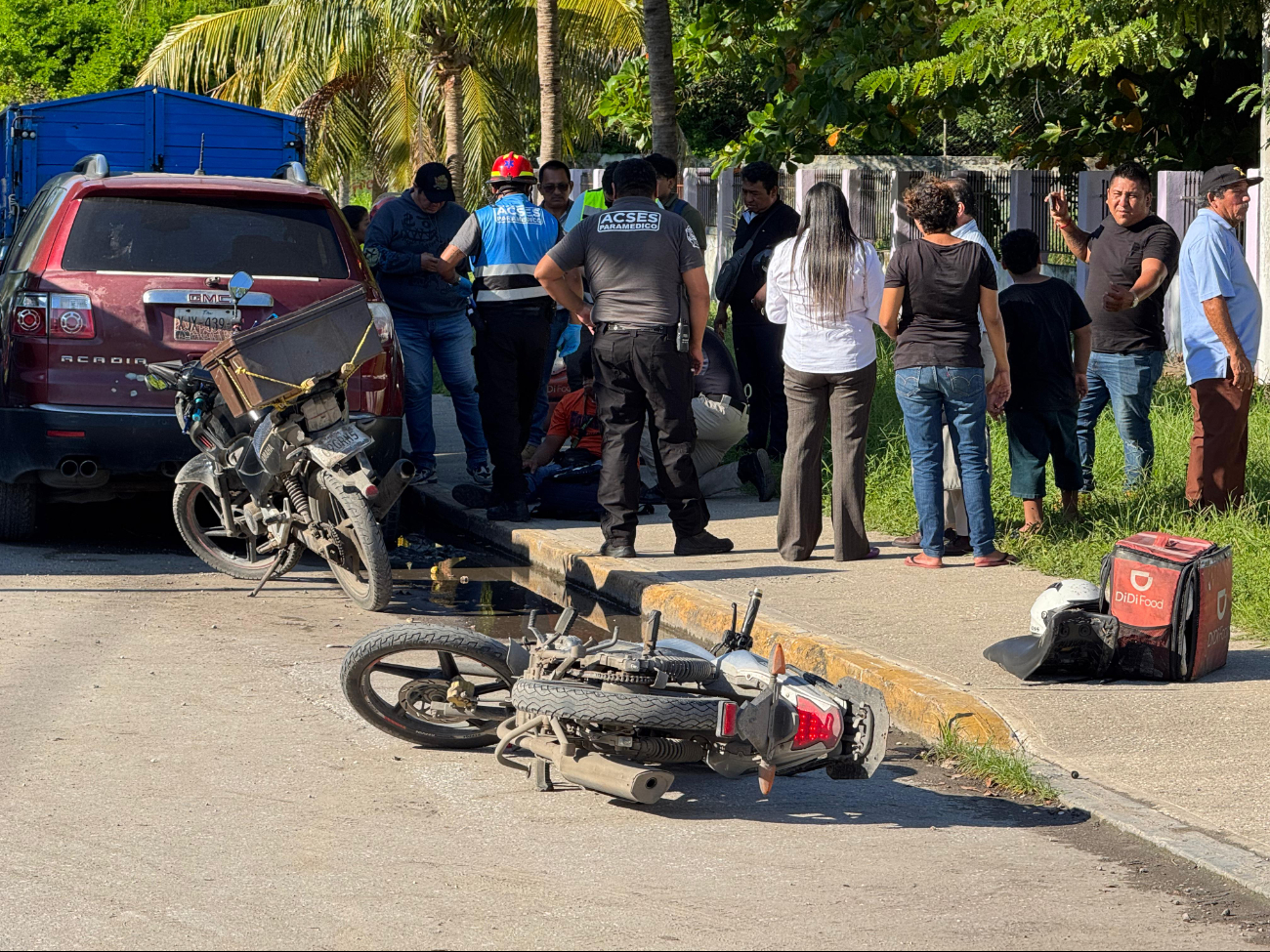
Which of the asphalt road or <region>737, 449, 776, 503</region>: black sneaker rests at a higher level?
<region>737, 449, 776, 503</region>: black sneaker

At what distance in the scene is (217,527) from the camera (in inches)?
322

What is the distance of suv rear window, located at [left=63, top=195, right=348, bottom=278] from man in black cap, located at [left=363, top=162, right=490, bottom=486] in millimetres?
1456

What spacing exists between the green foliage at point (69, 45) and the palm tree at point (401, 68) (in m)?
6.83

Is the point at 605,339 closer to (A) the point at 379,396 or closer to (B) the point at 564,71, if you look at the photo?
(A) the point at 379,396

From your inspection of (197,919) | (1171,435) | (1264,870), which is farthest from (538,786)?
→ (1171,435)

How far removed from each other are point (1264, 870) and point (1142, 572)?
1963 millimetres

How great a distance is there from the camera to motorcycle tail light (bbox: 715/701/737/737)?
15.6 feet

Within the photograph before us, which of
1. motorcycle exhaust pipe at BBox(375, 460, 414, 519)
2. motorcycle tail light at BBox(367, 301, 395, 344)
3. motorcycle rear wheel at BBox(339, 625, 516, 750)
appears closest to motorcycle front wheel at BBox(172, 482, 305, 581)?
motorcycle exhaust pipe at BBox(375, 460, 414, 519)

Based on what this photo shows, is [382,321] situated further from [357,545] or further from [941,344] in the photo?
[941,344]

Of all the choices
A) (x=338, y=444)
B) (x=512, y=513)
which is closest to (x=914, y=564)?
(x=512, y=513)

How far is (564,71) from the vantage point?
32.8 metres

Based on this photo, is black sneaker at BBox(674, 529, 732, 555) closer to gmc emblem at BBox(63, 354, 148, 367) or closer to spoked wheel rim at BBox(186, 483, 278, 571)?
spoked wheel rim at BBox(186, 483, 278, 571)

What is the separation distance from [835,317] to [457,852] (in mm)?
4085

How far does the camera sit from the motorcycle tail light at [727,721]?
4.75m
